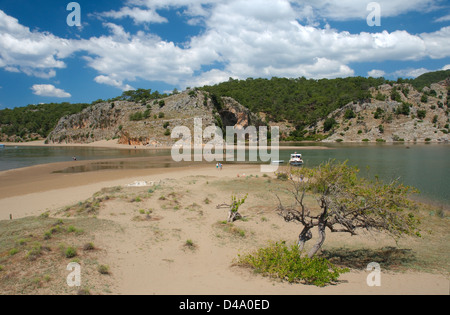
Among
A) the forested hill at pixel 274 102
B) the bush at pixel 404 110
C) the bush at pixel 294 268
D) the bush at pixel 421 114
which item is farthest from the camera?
the forested hill at pixel 274 102

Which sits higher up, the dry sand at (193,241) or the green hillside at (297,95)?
the green hillside at (297,95)

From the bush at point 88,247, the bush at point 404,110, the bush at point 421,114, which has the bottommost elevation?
the bush at point 88,247

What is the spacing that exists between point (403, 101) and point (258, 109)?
63.5 m

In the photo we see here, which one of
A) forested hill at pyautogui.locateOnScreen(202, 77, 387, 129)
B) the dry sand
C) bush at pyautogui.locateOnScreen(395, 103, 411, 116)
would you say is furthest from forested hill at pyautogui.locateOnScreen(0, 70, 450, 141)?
the dry sand

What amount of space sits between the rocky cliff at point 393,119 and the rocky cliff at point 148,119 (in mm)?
34640

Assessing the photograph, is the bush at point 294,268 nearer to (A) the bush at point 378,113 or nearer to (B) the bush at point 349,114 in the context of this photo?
(A) the bush at point 378,113

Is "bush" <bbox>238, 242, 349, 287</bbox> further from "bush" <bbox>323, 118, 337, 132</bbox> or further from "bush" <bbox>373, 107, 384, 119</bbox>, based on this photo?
"bush" <bbox>373, 107, 384, 119</bbox>

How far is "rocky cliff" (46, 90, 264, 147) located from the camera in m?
86.5

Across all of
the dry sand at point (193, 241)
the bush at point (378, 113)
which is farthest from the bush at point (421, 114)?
the dry sand at point (193, 241)

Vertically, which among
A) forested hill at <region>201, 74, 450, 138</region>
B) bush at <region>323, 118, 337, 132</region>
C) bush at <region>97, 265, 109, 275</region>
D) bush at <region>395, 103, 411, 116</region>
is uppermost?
forested hill at <region>201, 74, 450, 138</region>

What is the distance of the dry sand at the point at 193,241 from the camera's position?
7.73 metres

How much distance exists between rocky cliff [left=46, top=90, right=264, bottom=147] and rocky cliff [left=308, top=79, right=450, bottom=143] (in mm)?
34640

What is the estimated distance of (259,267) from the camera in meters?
8.95

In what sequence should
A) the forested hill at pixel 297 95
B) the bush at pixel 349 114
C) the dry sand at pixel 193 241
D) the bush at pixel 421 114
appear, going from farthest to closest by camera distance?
1. the forested hill at pixel 297 95
2. the bush at pixel 349 114
3. the bush at pixel 421 114
4. the dry sand at pixel 193 241
